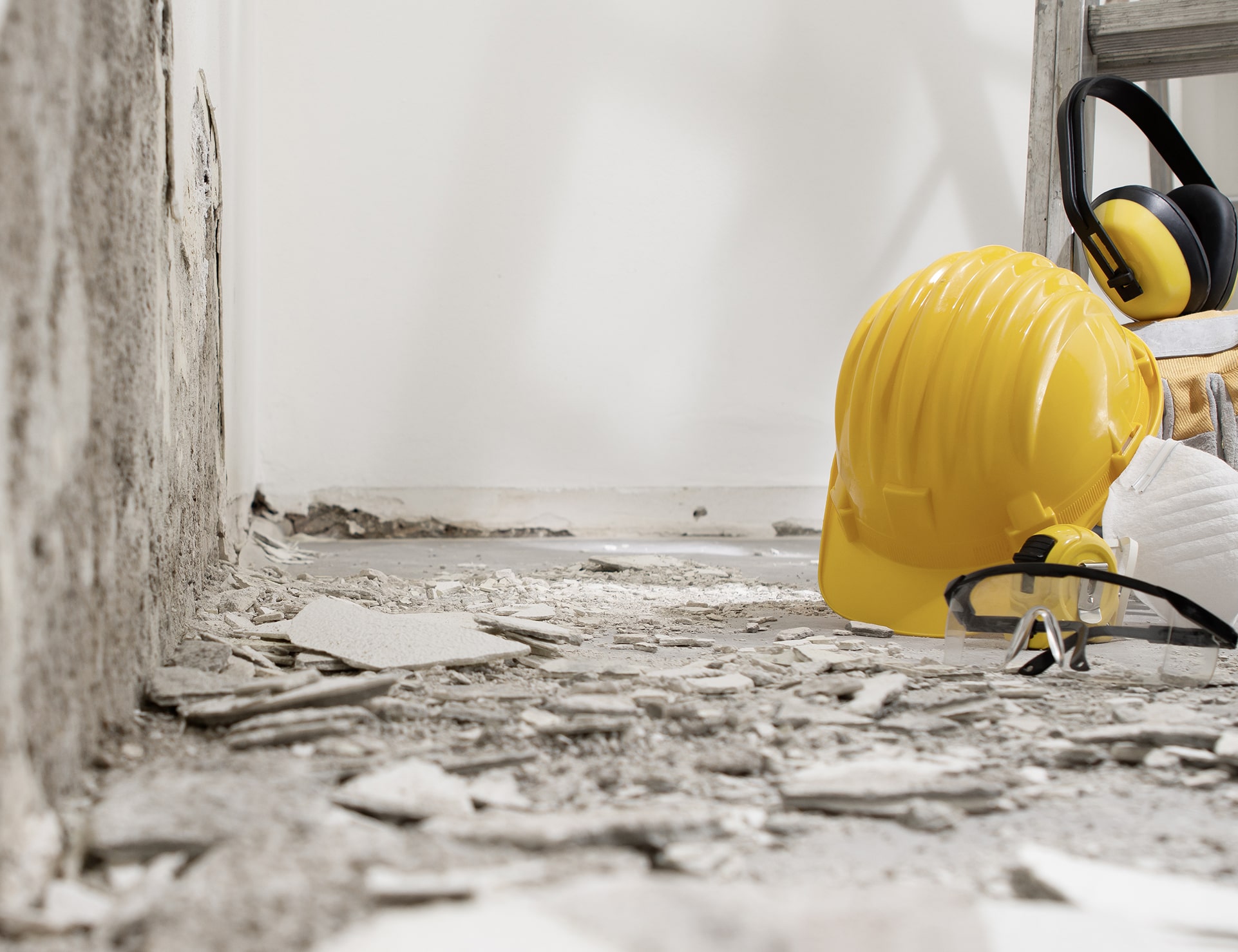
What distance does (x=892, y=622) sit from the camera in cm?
188

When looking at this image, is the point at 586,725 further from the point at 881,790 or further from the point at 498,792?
the point at 881,790

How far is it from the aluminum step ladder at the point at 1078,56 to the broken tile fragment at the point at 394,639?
2001 millimetres

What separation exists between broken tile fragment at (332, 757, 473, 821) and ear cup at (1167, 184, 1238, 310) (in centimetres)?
224

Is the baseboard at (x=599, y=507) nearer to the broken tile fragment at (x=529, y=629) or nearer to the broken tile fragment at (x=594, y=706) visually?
the broken tile fragment at (x=529, y=629)

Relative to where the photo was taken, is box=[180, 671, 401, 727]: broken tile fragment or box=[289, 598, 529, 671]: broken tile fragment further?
box=[289, 598, 529, 671]: broken tile fragment

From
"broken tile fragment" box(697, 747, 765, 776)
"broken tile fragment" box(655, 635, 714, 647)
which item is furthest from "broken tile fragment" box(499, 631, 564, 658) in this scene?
"broken tile fragment" box(697, 747, 765, 776)

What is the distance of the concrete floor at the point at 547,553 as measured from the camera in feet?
9.51

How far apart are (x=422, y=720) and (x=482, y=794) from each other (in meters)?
0.25

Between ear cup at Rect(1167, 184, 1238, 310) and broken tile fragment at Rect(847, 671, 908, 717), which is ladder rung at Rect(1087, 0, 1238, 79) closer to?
ear cup at Rect(1167, 184, 1238, 310)

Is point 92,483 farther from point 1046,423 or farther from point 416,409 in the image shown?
point 416,409

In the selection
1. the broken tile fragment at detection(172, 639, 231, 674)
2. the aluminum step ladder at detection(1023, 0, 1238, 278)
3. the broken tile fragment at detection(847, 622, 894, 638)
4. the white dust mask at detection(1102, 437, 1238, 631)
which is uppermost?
the aluminum step ladder at detection(1023, 0, 1238, 278)

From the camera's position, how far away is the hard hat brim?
1839 millimetres

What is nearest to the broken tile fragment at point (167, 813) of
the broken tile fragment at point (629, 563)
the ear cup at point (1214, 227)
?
the broken tile fragment at point (629, 563)

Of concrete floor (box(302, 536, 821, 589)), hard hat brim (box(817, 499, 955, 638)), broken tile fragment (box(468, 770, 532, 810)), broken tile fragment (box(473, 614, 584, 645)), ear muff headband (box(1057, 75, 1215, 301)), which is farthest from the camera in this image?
concrete floor (box(302, 536, 821, 589))
